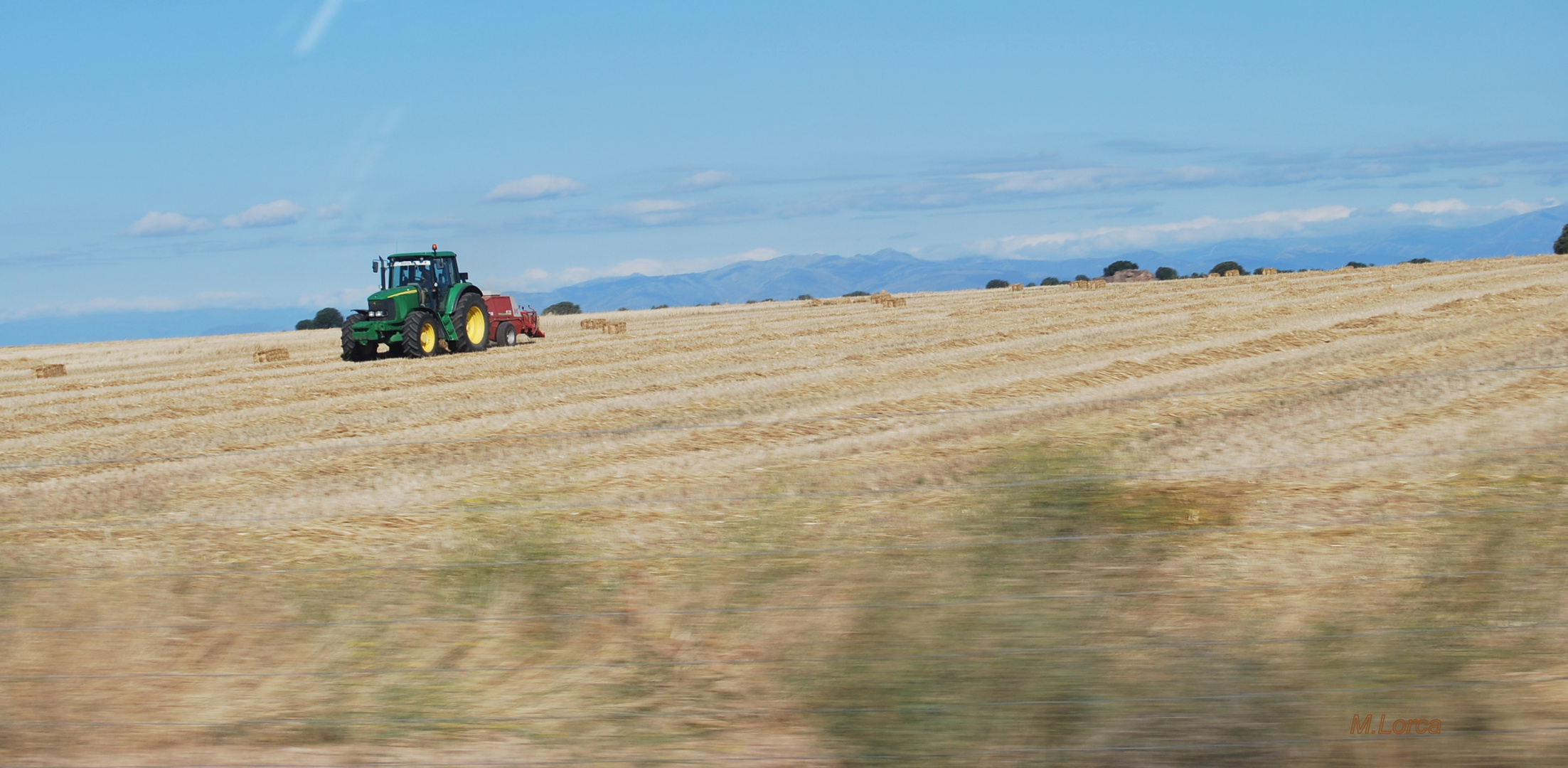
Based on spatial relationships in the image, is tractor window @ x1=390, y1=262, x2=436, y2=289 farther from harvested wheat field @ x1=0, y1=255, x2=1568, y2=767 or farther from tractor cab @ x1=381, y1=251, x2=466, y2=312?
harvested wheat field @ x1=0, y1=255, x2=1568, y2=767

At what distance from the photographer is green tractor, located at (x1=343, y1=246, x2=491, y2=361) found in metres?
21.5

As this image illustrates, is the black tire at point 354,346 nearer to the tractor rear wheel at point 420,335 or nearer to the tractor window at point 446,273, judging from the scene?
the tractor rear wheel at point 420,335

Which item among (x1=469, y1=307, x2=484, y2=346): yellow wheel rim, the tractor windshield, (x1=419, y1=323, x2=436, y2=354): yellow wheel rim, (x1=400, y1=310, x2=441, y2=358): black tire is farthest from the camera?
(x1=469, y1=307, x2=484, y2=346): yellow wheel rim

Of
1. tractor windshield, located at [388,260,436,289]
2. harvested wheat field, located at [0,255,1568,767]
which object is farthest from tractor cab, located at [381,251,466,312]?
harvested wheat field, located at [0,255,1568,767]

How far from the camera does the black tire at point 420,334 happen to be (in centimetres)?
2130

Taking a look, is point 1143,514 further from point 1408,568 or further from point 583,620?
point 583,620

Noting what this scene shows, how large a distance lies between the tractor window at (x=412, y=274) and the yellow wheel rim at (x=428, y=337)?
87cm

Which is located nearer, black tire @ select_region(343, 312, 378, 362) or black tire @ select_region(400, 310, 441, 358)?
black tire @ select_region(400, 310, 441, 358)

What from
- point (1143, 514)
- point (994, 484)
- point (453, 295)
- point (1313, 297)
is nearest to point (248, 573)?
point (994, 484)

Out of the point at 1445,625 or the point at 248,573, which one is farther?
the point at 248,573

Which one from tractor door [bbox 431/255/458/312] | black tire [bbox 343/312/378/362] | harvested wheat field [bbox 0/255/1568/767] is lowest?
harvested wheat field [bbox 0/255/1568/767]

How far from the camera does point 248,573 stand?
6.36m

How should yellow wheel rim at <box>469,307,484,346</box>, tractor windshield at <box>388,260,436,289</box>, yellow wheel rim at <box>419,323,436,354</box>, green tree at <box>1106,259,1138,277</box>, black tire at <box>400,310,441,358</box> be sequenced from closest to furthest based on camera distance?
black tire at <box>400,310,441,358</box> < yellow wheel rim at <box>419,323,436,354</box> < tractor windshield at <box>388,260,436,289</box> < yellow wheel rim at <box>469,307,484,346</box> < green tree at <box>1106,259,1138,277</box>

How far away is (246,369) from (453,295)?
12.7 ft
